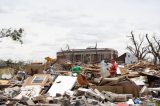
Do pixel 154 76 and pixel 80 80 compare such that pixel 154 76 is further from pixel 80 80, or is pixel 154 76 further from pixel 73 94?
pixel 73 94

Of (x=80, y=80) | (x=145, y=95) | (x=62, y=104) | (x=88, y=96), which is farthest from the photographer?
(x=80, y=80)

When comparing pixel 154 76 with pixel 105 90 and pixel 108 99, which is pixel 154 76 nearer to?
pixel 105 90

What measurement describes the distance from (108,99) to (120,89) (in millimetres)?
2261

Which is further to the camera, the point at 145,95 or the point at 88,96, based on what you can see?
the point at 145,95

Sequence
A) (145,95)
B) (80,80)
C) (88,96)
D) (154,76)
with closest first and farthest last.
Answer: (88,96), (145,95), (80,80), (154,76)

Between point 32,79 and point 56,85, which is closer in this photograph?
point 56,85

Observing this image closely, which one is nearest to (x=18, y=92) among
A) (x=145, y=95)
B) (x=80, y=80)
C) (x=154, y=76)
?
(x=80, y=80)

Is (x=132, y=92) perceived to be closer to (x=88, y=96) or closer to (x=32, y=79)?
(x=88, y=96)

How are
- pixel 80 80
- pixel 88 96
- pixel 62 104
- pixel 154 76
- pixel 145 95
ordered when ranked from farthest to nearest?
pixel 154 76, pixel 80 80, pixel 145 95, pixel 88 96, pixel 62 104

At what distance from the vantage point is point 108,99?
54.3ft

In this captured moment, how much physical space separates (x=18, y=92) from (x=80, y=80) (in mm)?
3106

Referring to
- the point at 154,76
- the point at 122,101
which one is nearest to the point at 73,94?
the point at 122,101

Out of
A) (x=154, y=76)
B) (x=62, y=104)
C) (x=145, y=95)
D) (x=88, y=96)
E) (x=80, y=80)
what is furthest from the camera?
(x=154, y=76)

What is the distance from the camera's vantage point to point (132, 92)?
61.0 feet
